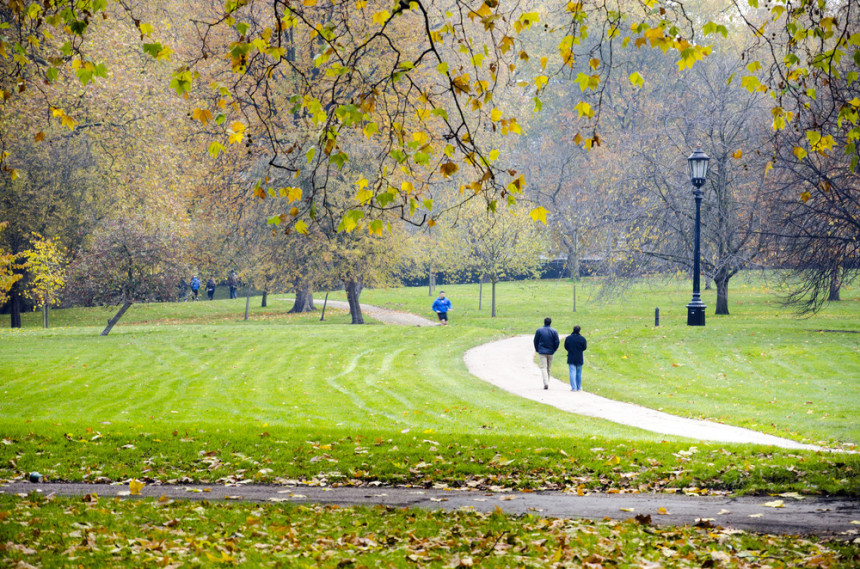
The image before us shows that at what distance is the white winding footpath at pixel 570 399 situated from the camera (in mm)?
12312

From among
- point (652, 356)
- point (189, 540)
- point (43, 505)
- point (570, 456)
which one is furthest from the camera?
point (652, 356)

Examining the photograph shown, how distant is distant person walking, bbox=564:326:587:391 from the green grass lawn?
55 cm

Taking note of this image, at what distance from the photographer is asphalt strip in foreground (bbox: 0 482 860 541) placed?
654cm

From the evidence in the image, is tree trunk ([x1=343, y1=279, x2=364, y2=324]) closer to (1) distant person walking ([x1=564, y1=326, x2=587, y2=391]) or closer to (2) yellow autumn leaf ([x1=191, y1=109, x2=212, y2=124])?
(1) distant person walking ([x1=564, y1=326, x2=587, y2=391])

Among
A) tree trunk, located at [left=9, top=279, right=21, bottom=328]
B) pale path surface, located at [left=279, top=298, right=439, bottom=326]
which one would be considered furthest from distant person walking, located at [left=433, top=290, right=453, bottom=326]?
tree trunk, located at [left=9, top=279, right=21, bottom=328]

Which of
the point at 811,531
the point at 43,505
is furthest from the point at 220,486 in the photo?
the point at 811,531

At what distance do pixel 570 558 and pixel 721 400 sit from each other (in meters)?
11.7

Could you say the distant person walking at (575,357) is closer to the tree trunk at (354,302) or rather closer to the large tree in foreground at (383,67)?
the large tree in foreground at (383,67)

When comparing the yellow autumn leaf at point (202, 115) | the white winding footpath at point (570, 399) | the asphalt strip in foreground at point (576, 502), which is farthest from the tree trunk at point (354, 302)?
the yellow autumn leaf at point (202, 115)

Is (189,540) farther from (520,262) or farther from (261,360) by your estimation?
(520,262)

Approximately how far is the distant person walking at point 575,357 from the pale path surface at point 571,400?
25 cm

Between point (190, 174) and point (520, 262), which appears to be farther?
point (520, 262)

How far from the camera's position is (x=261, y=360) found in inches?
843

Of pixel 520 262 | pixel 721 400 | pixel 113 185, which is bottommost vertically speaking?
pixel 721 400
